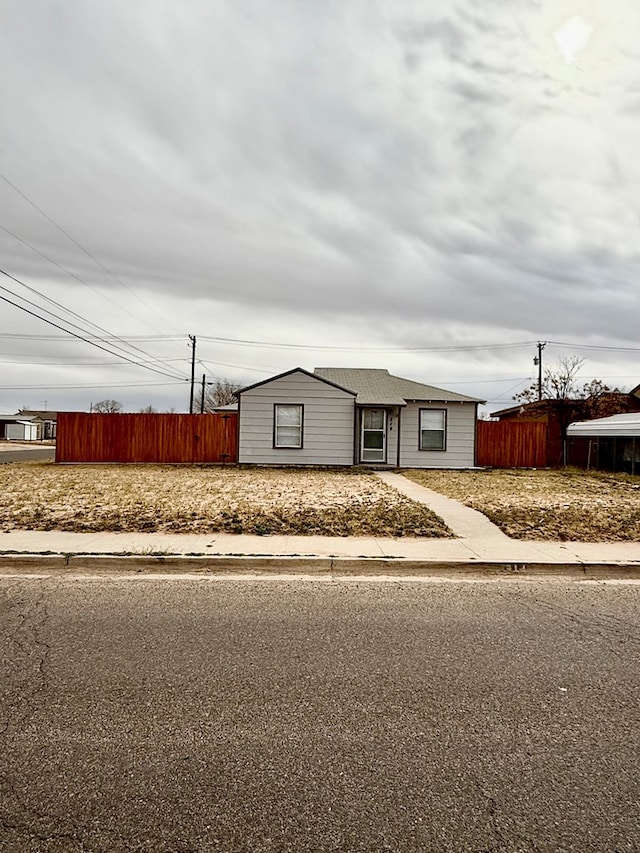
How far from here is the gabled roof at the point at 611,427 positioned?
20345mm

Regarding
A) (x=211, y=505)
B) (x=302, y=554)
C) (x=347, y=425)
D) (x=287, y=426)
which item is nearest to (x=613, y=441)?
(x=347, y=425)

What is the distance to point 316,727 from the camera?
3.09 metres

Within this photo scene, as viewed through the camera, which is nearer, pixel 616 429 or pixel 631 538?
pixel 631 538

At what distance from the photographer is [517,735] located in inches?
120

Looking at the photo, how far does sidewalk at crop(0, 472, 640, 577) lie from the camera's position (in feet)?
21.7

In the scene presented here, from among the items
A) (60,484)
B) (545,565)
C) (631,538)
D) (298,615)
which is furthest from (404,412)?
(298,615)

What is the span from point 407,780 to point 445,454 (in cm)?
2069

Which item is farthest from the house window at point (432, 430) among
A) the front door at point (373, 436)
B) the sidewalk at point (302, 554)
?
the sidewalk at point (302, 554)

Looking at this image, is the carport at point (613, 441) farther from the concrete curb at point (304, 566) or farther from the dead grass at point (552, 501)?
the concrete curb at point (304, 566)

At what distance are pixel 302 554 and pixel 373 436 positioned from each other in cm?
1609

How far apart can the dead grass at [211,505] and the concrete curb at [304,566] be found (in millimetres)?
1593

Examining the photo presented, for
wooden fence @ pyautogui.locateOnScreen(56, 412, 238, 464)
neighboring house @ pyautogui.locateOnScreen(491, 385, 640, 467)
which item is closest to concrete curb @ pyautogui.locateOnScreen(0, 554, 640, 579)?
wooden fence @ pyautogui.locateOnScreen(56, 412, 238, 464)

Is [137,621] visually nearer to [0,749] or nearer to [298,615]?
[298,615]

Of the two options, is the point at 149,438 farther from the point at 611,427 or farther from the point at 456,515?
the point at 611,427
